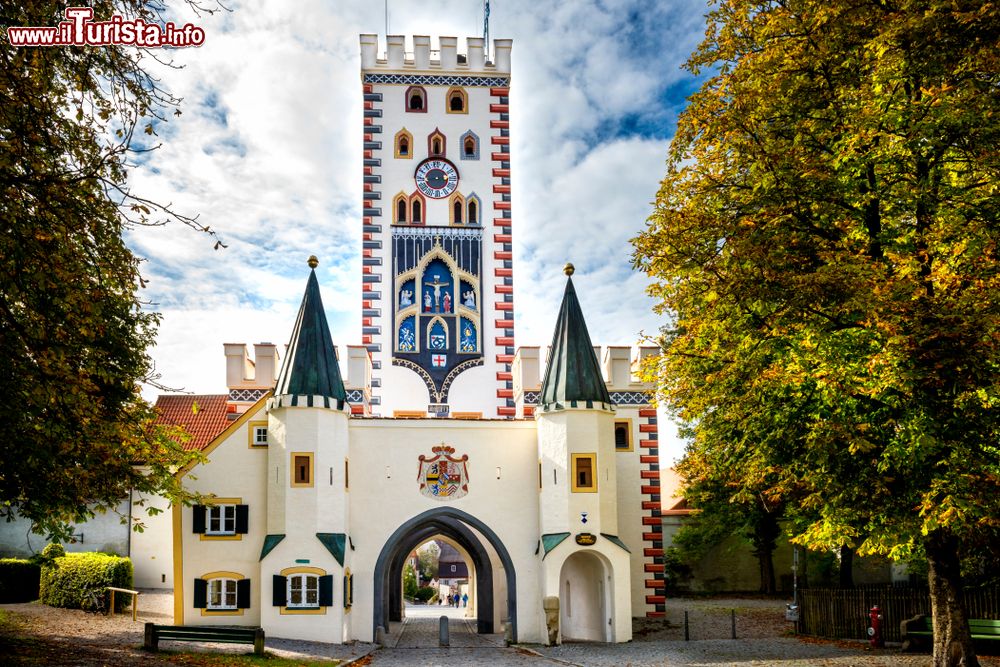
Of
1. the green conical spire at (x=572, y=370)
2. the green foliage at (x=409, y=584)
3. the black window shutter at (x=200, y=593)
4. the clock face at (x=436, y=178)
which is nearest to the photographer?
the black window shutter at (x=200, y=593)

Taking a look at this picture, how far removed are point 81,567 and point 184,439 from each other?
903 cm

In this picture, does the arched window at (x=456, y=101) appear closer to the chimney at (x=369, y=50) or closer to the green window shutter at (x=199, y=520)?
the chimney at (x=369, y=50)

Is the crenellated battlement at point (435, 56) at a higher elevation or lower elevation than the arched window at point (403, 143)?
higher

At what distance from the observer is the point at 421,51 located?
114 ft

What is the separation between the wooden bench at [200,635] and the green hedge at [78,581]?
678 cm

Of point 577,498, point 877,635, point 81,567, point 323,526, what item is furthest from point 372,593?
point 877,635

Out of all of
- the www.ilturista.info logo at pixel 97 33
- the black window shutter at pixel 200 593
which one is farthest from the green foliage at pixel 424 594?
the www.ilturista.info logo at pixel 97 33

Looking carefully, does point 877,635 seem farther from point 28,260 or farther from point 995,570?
point 28,260

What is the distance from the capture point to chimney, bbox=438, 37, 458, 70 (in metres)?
34.6

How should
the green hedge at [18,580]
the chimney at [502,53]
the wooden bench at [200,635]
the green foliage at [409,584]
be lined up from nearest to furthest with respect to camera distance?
1. the wooden bench at [200,635]
2. the green hedge at [18,580]
3. the chimney at [502,53]
4. the green foliage at [409,584]

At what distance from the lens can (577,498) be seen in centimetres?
2484

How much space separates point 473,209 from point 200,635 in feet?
59.5

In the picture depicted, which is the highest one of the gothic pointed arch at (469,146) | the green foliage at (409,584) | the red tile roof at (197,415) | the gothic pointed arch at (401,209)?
the gothic pointed arch at (469,146)

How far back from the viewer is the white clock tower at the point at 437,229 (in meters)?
31.5
